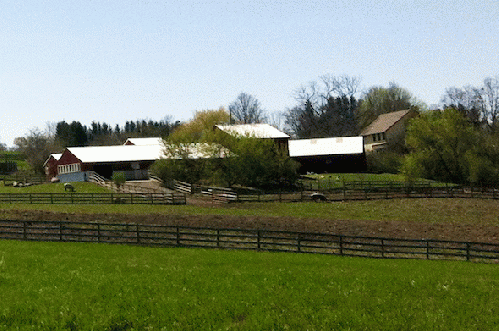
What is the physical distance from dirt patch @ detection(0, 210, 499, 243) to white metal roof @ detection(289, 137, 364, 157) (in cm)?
4415

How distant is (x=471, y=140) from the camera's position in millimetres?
71125

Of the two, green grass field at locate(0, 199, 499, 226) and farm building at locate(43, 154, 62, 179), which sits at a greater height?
farm building at locate(43, 154, 62, 179)

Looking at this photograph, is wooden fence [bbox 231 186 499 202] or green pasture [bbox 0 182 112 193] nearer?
wooden fence [bbox 231 186 499 202]

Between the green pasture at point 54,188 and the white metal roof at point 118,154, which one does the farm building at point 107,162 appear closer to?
the white metal roof at point 118,154

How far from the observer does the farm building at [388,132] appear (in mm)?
97125

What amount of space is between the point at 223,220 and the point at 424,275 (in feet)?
70.6

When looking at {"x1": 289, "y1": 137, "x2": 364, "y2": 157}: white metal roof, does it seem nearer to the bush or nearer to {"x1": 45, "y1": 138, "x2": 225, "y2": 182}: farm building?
the bush

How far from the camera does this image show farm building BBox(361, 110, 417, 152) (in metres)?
97.1

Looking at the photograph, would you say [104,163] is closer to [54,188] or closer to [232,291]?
[54,188]

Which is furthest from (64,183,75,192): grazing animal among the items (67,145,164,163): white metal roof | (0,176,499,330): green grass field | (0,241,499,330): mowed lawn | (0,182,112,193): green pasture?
(0,241,499,330): mowed lawn

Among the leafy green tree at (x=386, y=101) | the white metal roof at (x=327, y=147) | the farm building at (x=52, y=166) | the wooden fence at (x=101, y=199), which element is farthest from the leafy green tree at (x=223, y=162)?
the leafy green tree at (x=386, y=101)

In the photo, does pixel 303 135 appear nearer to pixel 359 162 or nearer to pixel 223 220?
pixel 359 162

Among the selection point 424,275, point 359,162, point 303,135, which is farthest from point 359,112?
point 424,275

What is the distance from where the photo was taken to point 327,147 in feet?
295
